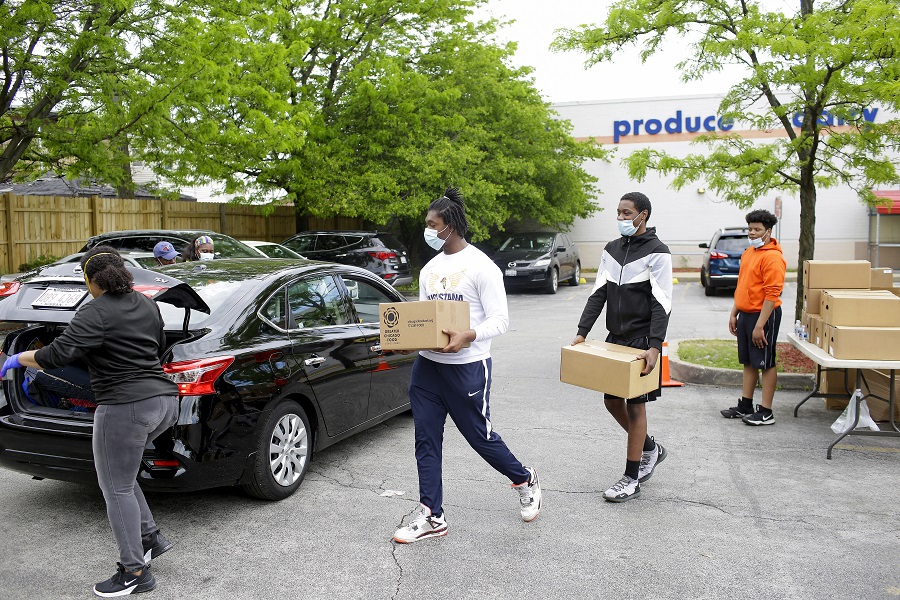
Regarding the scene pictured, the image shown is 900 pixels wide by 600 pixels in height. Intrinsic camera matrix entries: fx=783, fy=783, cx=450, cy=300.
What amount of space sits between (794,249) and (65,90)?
2468 centimetres

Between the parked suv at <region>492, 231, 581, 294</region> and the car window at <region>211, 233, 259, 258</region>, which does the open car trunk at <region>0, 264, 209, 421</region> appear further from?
the parked suv at <region>492, 231, 581, 294</region>

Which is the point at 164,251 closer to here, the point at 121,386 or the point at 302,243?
the point at 121,386

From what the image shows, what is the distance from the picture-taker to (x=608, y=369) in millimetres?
4730

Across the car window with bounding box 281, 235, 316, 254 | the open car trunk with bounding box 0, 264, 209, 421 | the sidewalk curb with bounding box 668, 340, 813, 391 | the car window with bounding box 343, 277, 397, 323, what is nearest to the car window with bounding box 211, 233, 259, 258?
the car window with bounding box 281, 235, 316, 254

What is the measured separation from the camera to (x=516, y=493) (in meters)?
5.11

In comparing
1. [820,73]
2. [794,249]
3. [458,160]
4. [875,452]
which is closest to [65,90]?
[458,160]

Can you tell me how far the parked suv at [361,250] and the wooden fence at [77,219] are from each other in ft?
12.9

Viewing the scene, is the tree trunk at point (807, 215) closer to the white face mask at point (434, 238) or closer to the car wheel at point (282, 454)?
the white face mask at point (434, 238)

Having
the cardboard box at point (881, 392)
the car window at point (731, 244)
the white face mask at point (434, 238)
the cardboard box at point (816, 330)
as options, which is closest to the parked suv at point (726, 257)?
the car window at point (731, 244)

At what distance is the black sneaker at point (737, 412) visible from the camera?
7.02m

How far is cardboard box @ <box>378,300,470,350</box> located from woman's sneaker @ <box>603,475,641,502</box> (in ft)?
5.20

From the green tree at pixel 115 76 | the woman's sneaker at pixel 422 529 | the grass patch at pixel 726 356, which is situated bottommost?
the woman's sneaker at pixel 422 529

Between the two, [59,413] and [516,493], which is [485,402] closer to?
[516,493]

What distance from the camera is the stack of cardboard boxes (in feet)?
19.5
